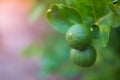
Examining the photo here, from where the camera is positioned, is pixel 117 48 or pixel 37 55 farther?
pixel 37 55

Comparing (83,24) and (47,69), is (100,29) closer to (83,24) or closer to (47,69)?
(83,24)

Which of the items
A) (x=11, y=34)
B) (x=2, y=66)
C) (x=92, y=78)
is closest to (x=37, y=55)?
(x=92, y=78)

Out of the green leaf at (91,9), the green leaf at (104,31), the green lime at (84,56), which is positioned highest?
the green leaf at (91,9)

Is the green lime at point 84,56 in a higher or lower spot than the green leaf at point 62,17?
lower
